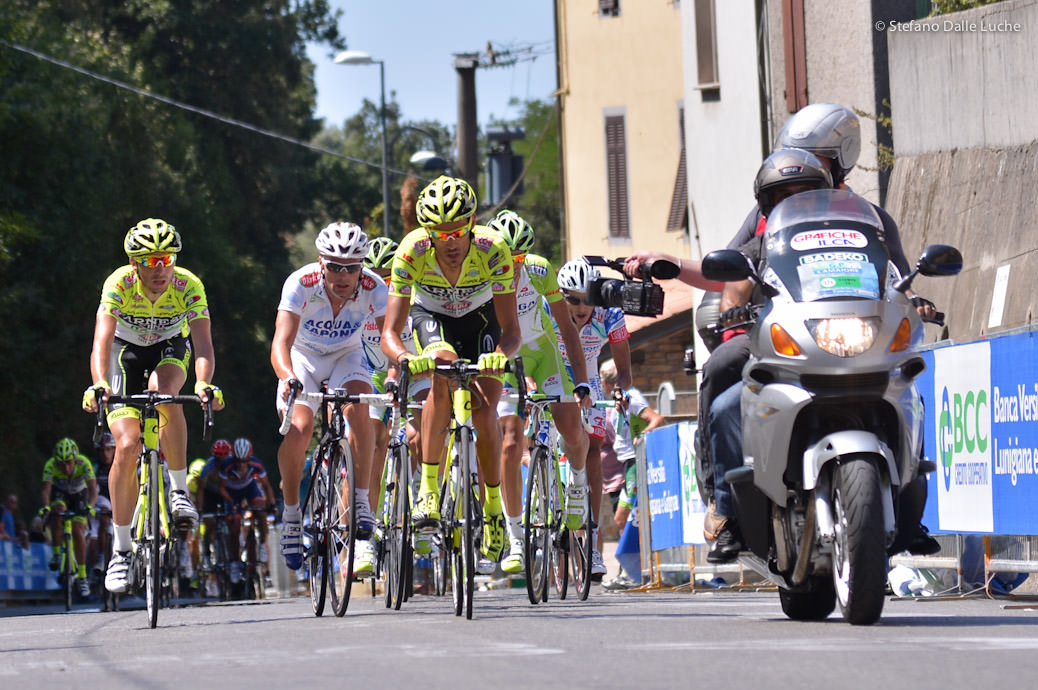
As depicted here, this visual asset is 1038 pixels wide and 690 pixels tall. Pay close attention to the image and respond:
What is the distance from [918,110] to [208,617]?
8151 mm

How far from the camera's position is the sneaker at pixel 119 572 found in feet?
37.9

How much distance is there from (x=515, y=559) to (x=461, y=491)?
43.9 inches

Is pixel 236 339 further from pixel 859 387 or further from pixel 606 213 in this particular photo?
pixel 859 387

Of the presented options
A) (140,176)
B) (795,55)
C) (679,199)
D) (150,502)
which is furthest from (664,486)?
(140,176)

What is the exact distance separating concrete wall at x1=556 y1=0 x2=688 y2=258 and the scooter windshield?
3749 cm

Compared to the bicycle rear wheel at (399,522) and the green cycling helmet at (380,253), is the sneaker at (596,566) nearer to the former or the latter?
the bicycle rear wheel at (399,522)

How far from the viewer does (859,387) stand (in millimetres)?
8031

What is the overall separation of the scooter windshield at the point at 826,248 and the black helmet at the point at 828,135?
755 millimetres

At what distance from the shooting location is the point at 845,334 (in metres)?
8.02

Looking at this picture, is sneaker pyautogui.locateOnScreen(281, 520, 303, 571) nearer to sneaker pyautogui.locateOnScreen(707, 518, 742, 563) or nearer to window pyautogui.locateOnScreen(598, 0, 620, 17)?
sneaker pyautogui.locateOnScreen(707, 518, 742, 563)

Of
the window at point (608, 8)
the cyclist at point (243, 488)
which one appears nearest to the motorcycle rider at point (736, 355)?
the cyclist at point (243, 488)

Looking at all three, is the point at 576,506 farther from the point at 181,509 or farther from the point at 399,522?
the point at 181,509

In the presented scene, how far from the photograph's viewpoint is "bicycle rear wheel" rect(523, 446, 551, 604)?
12.0 metres

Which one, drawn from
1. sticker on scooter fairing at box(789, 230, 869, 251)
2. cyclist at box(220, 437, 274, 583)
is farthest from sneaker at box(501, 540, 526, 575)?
cyclist at box(220, 437, 274, 583)
